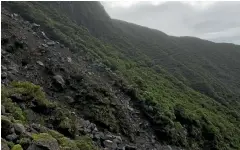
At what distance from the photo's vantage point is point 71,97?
2230 cm

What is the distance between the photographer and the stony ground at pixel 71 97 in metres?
17.3

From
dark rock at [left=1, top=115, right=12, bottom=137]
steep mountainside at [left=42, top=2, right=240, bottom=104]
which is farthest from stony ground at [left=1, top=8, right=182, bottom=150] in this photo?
steep mountainside at [left=42, top=2, right=240, bottom=104]

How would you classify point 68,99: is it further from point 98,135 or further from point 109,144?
point 109,144

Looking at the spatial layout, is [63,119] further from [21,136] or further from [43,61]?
[43,61]

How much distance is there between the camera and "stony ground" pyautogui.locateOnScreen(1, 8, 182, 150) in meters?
17.3

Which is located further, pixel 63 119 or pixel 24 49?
pixel 24 49

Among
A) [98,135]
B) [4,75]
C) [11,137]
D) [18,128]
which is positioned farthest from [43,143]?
[4,75]

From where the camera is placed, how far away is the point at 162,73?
59.7m

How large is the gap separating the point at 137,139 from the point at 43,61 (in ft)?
27.6

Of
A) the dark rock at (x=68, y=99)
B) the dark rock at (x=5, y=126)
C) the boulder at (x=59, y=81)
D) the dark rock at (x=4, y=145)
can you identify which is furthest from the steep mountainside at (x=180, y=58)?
the dark rock at (x=4, y=145)

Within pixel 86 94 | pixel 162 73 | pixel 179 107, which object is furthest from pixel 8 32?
pixel 162 73

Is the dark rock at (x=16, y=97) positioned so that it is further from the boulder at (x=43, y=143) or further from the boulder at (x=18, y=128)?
the boulder at (x=43, y=143)

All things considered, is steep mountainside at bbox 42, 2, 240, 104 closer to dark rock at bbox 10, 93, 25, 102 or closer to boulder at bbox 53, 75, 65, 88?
boulder at bbox 53, 75, 65, 88

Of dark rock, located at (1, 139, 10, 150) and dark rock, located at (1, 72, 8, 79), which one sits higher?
dark rock, located at (1, 139, 10, 150)
